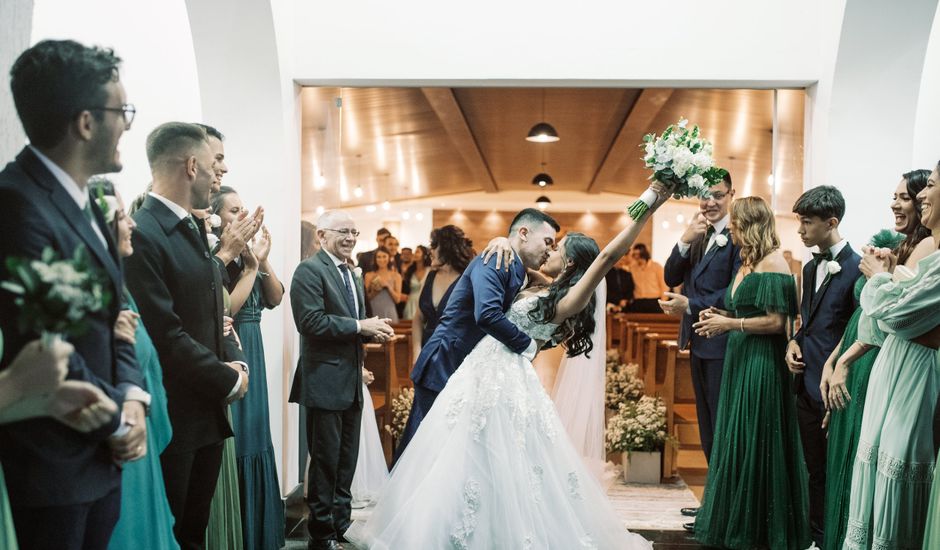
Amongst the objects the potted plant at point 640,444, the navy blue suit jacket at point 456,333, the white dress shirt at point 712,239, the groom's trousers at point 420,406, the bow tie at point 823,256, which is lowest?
the potted plant at point 640,444

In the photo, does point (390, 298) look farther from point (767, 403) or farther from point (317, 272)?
point (767, 403)

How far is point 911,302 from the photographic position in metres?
3.34

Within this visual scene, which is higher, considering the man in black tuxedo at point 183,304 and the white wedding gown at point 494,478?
the man in black tuxedo at point 183,304

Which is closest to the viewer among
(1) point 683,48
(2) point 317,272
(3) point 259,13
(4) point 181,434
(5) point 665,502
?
(4) point 181,434

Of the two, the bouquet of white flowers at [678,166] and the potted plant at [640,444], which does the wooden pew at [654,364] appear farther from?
the bouquet of white flowers at [678,166]

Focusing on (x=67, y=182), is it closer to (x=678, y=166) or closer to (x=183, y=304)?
(x=183, y=304)

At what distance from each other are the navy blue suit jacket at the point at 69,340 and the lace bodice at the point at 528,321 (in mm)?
2183

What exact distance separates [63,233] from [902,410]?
2.91m

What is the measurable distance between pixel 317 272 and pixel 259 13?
1.56 m

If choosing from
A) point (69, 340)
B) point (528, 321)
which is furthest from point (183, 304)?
point (528, 321)

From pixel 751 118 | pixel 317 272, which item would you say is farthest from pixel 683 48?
pixel 317 272

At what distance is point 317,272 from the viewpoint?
4840 mm

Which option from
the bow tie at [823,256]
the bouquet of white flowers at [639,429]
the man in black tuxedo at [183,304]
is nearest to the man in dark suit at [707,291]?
the bow tie at [823,256]

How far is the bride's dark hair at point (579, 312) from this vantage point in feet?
13.1
